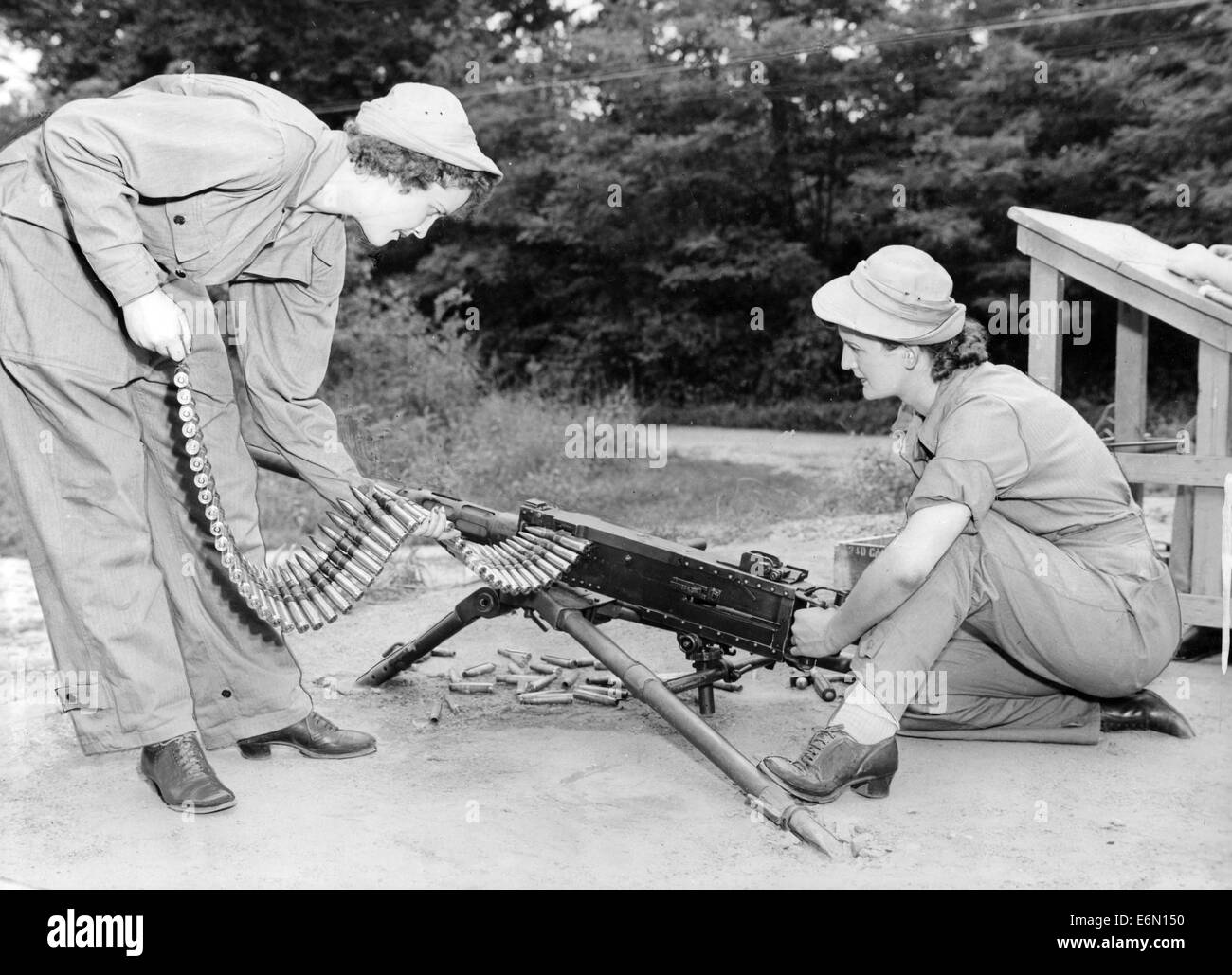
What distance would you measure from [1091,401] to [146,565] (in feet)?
50.9

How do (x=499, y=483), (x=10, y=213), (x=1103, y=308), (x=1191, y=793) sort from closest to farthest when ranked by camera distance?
(x=10, y=213), (x=1191, y=793), (x=499, y=483), (x=1103, y=308)

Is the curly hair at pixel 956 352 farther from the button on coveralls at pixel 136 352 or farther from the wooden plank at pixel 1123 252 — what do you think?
the button on coveralls at pixel 136 352

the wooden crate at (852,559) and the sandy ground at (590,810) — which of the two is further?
the wooden crate at (852,559)

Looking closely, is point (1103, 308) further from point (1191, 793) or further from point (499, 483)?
point (1191, 793)

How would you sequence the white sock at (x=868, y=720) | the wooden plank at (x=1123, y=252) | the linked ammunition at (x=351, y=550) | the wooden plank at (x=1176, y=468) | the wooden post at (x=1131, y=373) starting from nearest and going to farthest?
the white sock at (x=868, y=720) < the linked ammunition at (x=351, y=550) < the wooden plank at (x=1123, y=252) < the wooden plank at (x=1176, y=468) < the wooden post at (x=1131, y=373)

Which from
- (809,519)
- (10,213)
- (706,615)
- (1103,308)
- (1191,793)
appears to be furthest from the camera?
(1103,308)

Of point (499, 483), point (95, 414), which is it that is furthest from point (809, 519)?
point (95, 414)

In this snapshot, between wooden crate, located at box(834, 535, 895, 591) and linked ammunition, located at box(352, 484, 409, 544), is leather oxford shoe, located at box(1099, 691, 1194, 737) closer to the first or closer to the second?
wooden crate, located at box(834, 535, 895, 591)

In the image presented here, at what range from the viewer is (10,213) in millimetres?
3322

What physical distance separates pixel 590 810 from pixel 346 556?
1.08m

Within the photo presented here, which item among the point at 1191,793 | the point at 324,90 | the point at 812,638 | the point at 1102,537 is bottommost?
the point at 1191,793

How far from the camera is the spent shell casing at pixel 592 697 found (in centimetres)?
460

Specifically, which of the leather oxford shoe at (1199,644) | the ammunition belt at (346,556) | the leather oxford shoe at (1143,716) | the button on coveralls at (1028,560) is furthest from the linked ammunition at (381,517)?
the leather oxford shoe at (1199,644)

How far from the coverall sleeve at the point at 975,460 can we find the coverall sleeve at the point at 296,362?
1.69 meters
